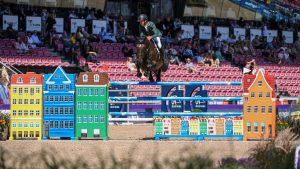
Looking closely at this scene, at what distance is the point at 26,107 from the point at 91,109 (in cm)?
130

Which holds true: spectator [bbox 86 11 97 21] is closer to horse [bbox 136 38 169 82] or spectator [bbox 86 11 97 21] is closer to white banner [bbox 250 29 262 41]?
white banner [bbox 250 29 262 41]

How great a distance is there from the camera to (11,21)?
98.8ft

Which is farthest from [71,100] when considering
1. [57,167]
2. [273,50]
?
[273,50]

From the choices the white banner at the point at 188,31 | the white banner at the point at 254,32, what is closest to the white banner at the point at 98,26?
the white banner at the point at 188,31

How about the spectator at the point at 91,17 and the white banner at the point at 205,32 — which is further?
the white banner at the point at 205,32

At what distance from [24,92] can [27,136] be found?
90cm

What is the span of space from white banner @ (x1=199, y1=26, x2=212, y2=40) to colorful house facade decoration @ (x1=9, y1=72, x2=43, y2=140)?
2019cm

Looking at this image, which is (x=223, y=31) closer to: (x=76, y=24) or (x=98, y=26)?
(x=98, y=26)

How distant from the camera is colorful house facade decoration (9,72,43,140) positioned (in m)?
15.2

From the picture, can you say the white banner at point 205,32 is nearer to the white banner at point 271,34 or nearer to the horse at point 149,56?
the white banner at point 271,34

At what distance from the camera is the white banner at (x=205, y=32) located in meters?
35.0

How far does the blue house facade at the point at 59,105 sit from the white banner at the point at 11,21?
15.0 m

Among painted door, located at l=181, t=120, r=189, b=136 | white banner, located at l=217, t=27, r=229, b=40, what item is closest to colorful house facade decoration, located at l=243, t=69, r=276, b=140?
painted door, located at l=181, t=120, r=189, b=136

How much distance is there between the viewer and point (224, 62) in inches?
1275
